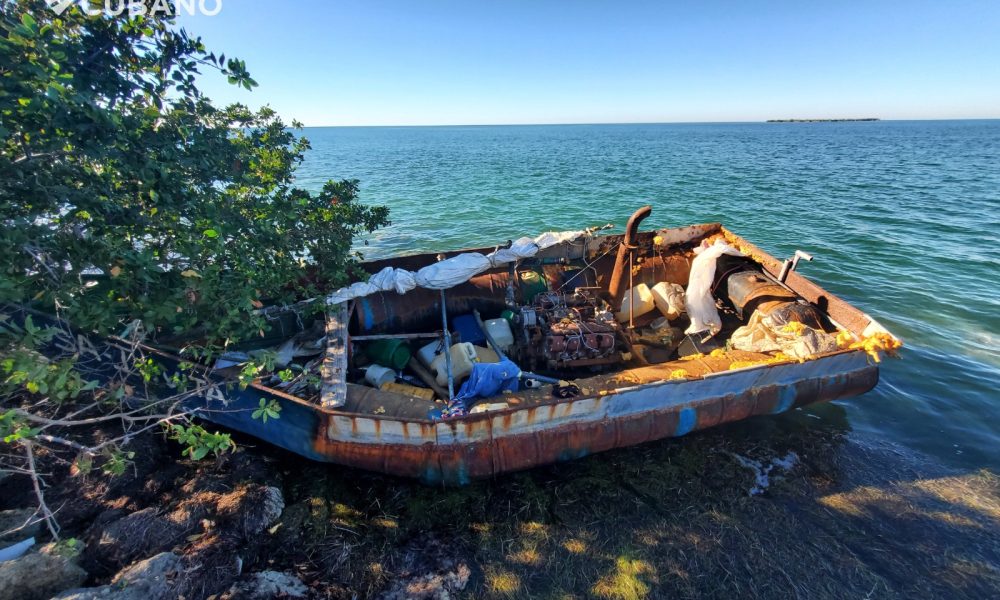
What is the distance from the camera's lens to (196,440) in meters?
4.18

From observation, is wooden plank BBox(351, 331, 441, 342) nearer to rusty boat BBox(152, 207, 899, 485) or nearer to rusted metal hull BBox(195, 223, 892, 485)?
rusty boat BBox(152, 207, 899, 485)

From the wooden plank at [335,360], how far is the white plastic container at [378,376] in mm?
735

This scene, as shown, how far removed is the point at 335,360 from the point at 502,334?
3.36 m

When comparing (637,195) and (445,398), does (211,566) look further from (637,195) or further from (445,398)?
(637,195)

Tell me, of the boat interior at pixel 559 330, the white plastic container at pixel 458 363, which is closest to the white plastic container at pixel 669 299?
the boat interior at pixel 559 330

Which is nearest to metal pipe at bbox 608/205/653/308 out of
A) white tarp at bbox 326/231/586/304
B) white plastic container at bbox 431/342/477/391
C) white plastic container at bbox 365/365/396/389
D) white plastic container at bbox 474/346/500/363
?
white tarp at bbox 326/231/586/304

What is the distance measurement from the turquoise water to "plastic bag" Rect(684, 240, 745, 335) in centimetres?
334

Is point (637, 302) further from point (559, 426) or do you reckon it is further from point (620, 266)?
point (559, 426)

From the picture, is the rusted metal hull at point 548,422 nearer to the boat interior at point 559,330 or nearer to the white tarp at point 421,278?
the boat interior at point 559,330

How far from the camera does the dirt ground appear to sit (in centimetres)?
530

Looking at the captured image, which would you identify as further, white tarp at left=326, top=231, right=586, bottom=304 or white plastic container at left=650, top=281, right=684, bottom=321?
white plastic container at left=650, top=281, right=684, bottom=321

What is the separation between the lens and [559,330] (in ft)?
27.1

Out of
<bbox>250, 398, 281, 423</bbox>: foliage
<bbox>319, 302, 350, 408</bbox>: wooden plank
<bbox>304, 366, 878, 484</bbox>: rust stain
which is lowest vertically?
<bbox>304, 366, 878, 484</bbox>: rust stain

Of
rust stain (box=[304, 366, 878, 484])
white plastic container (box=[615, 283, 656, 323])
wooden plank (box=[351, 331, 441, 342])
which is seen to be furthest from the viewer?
white plastic container (box=[615, 283, 656, 323])
